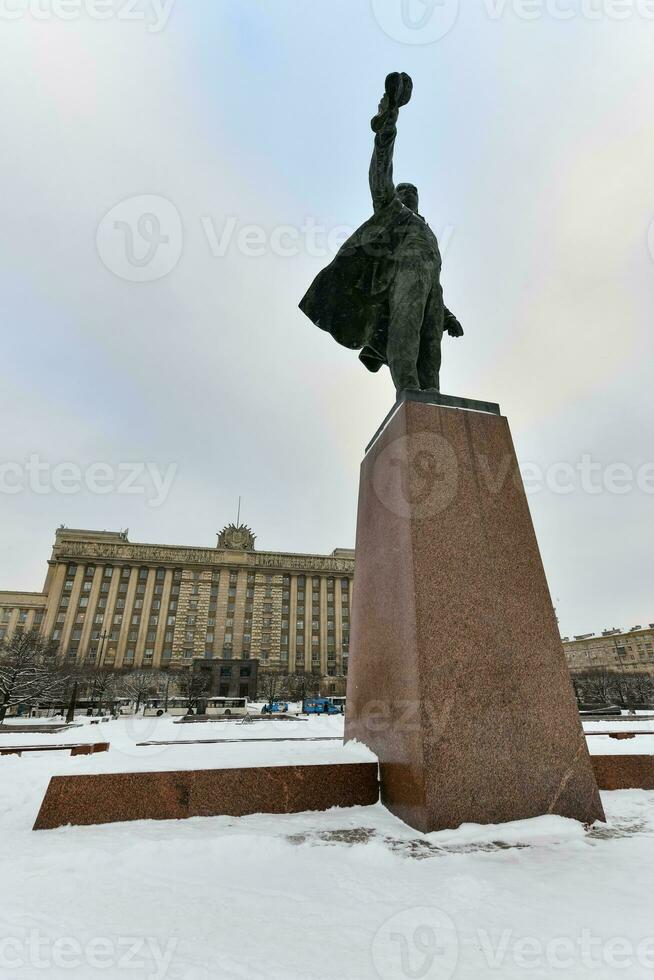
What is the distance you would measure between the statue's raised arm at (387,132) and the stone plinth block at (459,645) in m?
2.65

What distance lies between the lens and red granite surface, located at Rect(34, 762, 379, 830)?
3.03 m

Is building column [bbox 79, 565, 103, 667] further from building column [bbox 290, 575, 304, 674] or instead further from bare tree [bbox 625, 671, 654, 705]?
bare tree [bbox 625, 671, 654, 705]

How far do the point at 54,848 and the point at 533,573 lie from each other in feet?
12.3

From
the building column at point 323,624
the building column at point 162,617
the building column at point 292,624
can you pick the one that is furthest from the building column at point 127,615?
the building column at point 323,624

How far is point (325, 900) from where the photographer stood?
2006 mm

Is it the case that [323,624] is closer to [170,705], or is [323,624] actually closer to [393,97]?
[170,705]

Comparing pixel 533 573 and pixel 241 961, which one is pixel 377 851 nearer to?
pixel 241 961

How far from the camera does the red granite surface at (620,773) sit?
3996 mm

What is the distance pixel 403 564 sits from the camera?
389 centimetres

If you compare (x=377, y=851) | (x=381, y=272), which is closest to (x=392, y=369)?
(x=381, y=272)

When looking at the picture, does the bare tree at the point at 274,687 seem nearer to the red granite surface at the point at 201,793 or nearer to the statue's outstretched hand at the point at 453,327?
the statue's outstretched hand at the point at 453,327

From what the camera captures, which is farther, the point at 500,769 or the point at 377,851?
the point at 500,769

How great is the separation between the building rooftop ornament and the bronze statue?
2741 inches

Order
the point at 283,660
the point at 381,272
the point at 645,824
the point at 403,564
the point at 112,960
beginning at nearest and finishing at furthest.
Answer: the point at 112,960
the point at 645,824
the point at 403,564
the point at 381,272
the point at 283,660
